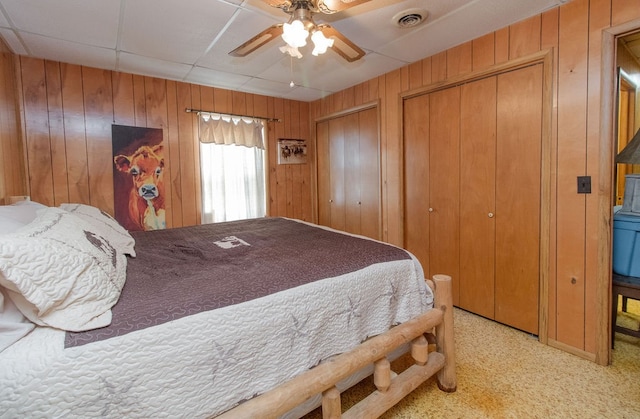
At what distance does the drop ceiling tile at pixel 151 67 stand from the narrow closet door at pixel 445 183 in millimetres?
2503

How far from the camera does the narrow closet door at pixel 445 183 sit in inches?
106

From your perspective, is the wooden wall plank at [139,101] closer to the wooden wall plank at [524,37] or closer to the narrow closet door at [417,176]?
the narrow closet door at [417,176]

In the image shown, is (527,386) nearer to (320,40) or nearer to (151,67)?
(320,40)

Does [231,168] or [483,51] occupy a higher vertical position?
[483,51]

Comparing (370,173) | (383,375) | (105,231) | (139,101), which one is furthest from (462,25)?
(139,101)

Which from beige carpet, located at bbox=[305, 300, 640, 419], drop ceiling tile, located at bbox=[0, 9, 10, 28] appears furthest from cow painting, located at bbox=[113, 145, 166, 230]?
beige carpet, located at bbox=[305, 300, 640, 419]

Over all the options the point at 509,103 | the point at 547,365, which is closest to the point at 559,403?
the point at 547,365

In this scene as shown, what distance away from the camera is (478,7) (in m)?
2.01

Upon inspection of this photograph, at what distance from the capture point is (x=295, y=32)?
152cm

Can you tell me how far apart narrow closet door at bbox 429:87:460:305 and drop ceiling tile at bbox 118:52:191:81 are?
250 cm

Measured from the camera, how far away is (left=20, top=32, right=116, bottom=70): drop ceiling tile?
2.36 m

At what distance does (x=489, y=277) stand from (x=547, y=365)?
75 cm

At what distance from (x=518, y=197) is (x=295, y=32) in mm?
2022

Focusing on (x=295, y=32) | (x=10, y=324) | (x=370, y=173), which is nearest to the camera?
(x=10, y=324)
